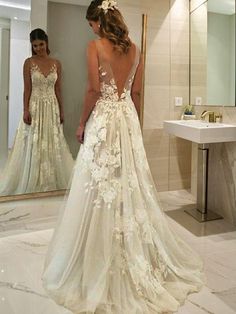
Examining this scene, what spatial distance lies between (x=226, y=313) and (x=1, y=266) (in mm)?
1390

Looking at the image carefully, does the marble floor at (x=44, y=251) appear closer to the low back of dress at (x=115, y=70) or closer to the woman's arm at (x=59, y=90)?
the woman's arm at (x=59, y=90)

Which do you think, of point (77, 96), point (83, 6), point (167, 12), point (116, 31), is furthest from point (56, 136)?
point (167, 12)

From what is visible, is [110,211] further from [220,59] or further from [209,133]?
[220,59]

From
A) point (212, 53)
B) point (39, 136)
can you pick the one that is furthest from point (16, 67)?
point (212, 53)

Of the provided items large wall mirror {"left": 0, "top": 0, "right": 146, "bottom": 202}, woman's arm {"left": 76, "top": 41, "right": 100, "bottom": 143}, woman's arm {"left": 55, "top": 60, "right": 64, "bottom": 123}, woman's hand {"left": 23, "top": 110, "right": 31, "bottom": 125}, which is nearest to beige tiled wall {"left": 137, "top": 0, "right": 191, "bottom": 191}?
large wall mirror {"left": 0, "top": 0, "right": 146, "bottom": 202}

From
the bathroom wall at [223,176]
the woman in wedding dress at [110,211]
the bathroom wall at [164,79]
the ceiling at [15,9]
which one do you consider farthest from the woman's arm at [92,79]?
the bathroom wall at [164,79]

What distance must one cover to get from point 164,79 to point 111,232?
2.21 metres

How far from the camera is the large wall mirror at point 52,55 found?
2.58 m

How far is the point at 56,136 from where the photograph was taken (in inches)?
113

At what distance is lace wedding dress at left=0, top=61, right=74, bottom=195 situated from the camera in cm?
275

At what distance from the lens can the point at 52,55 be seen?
9.06 feet

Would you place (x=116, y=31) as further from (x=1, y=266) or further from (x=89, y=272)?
(x=1, y=266)

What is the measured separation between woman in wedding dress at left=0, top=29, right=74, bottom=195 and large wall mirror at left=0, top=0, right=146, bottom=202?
1.6 inches

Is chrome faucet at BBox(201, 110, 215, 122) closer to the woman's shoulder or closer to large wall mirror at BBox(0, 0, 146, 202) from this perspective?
large wall mirror at BBox(0, 0, 146, 202)
